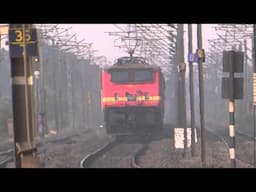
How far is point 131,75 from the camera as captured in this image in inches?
1296

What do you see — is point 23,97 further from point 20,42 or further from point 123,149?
point 123,149

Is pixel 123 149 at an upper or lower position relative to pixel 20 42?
lower

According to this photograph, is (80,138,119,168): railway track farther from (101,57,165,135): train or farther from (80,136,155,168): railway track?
(101,57,165,135): train

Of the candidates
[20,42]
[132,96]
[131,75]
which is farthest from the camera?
[131,75]

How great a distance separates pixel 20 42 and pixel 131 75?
22.0 meters

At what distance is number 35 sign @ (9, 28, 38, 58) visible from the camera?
10.9 metres

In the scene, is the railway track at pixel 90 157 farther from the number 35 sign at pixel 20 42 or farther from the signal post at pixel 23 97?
the number 35 sign at pixel 20 42

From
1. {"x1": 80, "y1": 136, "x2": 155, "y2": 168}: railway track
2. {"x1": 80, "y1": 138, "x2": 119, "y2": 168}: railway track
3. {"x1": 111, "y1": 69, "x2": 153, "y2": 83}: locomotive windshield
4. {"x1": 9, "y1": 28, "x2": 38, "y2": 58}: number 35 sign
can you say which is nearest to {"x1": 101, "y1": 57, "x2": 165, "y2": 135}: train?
{"x1": 111, "y1": 69, "x2": 153, "y2": 83}: locomotive windshield

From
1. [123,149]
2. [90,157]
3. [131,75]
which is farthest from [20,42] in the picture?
[131,75]

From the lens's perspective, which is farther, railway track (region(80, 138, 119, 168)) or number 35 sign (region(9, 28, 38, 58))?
railway track (region(80, 138, 119, 168))

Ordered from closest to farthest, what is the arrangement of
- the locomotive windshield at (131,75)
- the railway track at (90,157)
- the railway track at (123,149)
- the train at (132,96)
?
the railway track at (90,157) < the railway track at (123,149) < the train at (132,96) < the locomotive windshield at (131,75)

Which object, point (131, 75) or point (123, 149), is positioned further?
point (131, 75)

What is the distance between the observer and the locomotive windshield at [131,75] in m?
32.7

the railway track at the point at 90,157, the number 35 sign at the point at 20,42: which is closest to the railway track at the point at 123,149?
the railway track at the point at 90,157
